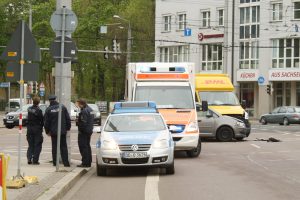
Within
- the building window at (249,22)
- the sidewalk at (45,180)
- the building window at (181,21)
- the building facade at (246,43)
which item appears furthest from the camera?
the building window at (181,21)

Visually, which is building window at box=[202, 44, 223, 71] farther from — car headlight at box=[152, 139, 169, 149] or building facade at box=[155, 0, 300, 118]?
car headlight at box=[152, 139, 169, 149]

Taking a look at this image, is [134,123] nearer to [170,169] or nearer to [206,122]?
[170,169]

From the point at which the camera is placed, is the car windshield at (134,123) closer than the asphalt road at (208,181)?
No

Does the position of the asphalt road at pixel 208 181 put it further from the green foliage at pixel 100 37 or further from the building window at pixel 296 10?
the green foliage at pixel 100 37

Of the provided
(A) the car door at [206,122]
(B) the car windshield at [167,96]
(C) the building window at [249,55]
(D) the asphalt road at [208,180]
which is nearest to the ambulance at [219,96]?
(A) the car door at [206,122]

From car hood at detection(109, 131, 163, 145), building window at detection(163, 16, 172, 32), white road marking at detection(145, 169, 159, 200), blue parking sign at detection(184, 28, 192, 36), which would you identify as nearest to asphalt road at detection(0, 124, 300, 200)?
white road marking at detection(145, 169, 159, 200)

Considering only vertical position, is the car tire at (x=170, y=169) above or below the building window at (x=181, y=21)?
below

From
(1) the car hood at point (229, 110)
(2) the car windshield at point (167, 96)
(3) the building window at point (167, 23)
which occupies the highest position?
(3) the building window at point (167, 23)

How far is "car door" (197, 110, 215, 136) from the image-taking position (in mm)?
27531

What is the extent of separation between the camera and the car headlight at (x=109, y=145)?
14531mm

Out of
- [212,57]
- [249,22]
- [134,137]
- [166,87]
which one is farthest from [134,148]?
[212,57]

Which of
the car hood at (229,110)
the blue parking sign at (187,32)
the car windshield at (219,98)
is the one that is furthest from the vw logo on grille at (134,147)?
the blue parking sign at (187,32)

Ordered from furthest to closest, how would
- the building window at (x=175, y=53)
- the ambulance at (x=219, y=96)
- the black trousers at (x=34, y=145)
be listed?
the building window at (x=175, y=53), the ambulance at (x=219, y=96), the black trousers at (x=34, y=145)

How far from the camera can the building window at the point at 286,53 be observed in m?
58.1
